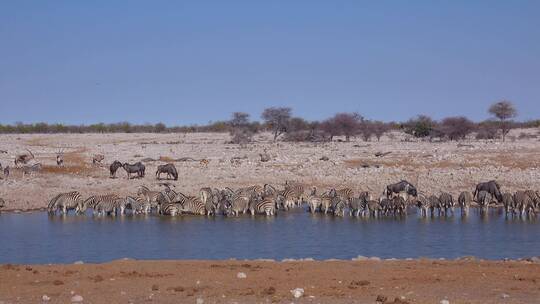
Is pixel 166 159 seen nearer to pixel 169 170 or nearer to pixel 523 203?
pixel 169 170

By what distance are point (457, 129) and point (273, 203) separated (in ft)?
126

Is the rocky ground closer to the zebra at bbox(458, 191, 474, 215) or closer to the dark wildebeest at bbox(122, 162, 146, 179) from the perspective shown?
the dark wildebeest at bbox(122, 162, 146, 179)

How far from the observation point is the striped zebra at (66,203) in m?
25.6

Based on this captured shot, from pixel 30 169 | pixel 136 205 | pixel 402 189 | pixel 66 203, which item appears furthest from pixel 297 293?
pixel 30 169

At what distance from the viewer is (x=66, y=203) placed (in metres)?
25.6

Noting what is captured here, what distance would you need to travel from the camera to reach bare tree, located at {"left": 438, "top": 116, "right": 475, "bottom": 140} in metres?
60.7

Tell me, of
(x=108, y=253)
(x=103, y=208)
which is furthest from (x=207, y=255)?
(x=103, y=208)

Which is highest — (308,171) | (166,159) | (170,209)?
(166,159)

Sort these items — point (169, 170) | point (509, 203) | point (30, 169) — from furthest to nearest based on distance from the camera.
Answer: point (30, 169), point (169, 170), point (509, 203)

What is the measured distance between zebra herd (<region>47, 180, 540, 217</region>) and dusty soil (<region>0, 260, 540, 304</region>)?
34.3 feet

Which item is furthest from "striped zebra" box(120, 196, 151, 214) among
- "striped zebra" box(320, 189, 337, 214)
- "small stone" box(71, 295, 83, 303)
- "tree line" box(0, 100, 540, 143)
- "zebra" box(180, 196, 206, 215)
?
"tree line" box(0, 100, 540, 143)

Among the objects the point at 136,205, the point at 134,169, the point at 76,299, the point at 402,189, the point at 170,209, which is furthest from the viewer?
the point at 134,169

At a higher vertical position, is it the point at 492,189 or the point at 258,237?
the point at 492,189

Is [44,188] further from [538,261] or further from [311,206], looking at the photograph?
[538,261]
